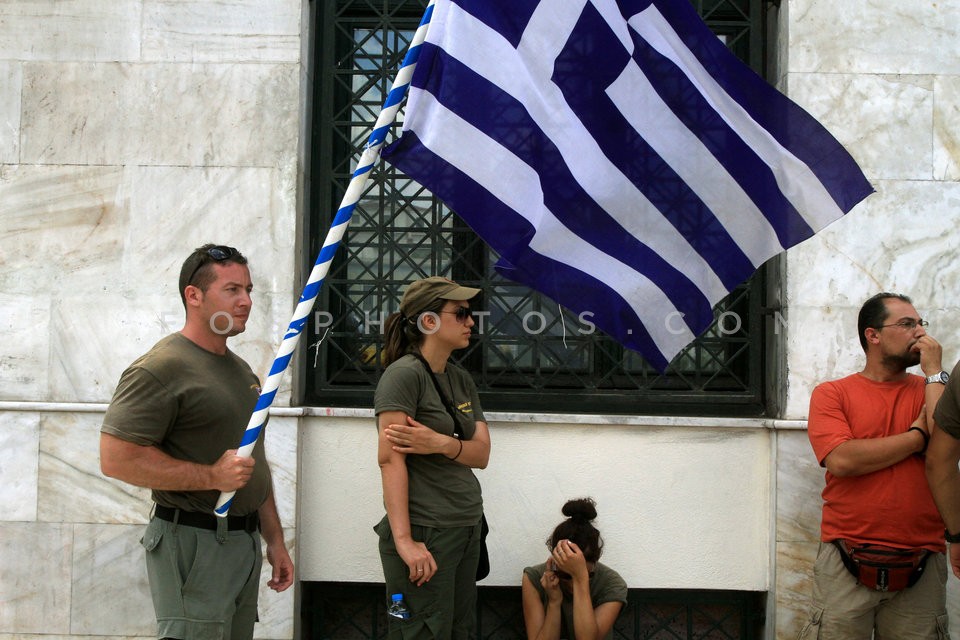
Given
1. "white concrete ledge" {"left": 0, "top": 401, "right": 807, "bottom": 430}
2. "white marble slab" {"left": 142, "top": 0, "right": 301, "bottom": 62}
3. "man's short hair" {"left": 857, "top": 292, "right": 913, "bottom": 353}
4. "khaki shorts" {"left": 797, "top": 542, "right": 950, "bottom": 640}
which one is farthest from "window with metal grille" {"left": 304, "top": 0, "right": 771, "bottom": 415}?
"khaki shorts" {"left": 797, "top": 542, "right": 950, "bottom": 640}

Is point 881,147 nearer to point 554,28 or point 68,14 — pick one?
point 554,28

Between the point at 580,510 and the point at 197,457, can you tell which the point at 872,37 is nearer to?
the point at 580,510

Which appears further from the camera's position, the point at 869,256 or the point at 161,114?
the point at 161,114

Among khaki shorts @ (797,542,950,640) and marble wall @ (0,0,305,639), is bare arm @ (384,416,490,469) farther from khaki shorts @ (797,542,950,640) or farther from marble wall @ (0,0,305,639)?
khaki shorts @ (797,542,950,640)

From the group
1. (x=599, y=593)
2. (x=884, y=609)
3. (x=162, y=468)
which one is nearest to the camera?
(x=162, y=468)

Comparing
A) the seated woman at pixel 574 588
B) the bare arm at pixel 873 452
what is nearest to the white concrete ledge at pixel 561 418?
the seated woman at pixel 574 588

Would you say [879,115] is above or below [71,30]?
below

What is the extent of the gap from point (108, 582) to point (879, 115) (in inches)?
202

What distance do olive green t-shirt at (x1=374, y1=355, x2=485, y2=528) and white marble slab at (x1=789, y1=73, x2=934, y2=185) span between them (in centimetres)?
286

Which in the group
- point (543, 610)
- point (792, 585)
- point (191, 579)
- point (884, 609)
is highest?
point (191, 579)

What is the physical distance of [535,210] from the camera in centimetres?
349

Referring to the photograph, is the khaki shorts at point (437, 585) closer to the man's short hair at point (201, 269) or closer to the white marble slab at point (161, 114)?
the man's short hair at point (201, 269)

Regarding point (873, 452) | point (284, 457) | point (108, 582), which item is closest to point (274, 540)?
point (284, 457)

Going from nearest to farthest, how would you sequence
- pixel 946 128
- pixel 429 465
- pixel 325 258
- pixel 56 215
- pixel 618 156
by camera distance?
pixel 325 258
pixel 618 156
pixel 429 465
pixel 946 128
pixel 56 215
